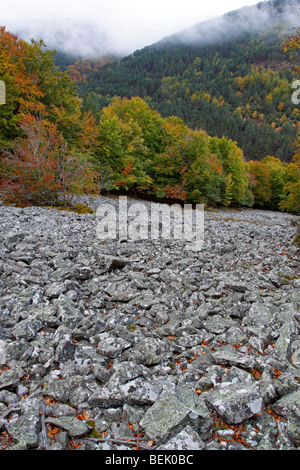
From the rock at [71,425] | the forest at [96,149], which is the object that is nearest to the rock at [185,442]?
the rock at [71,425]

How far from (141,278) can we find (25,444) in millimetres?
5015

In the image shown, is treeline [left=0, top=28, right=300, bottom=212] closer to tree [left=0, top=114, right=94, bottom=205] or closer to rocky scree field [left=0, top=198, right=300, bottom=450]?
tree [left=0, top=114, right=94, bottom=205]

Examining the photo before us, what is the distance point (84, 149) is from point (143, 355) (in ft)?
105

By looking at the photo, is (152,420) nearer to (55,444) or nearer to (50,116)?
(55,444)

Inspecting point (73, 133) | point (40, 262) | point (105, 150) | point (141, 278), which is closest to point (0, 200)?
point (40, 262)

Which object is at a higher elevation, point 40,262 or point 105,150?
point 105,150

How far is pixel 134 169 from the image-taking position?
36.9m

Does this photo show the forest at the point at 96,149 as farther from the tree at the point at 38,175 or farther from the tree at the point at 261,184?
the tree at the point at 261,184

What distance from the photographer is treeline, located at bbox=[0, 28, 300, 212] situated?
1886cm

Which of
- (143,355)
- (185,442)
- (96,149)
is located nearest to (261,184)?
(96,149)

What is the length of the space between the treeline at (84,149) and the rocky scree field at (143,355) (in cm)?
1228

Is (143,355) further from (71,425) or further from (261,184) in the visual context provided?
(261,184)

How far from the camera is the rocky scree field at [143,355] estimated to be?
9.30ft

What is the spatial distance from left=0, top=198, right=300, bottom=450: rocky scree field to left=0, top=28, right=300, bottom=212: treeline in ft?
40.3
